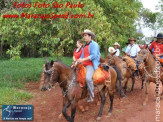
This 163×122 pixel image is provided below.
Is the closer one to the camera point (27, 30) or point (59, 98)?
point (27, 30)

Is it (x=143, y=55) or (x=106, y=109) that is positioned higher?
(x=143, y=55)

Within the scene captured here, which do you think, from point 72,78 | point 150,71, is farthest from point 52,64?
point 150,71

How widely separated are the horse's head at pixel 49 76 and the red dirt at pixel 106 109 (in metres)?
1.79

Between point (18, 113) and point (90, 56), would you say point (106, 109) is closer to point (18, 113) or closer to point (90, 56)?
point (90, 56)

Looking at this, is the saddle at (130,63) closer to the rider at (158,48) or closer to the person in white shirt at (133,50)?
the person in white shirt at (133,50)

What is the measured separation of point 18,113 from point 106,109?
10.4 feet

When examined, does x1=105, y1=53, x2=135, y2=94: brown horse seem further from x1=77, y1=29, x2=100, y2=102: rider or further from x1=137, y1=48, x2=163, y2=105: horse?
x1=77, y1=29, x2=100, y2=102: rider

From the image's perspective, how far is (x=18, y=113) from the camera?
20.1 ft

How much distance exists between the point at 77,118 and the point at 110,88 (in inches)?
62.3

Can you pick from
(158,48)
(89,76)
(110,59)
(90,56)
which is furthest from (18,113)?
(158,48)

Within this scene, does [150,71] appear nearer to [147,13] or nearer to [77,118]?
[77,118]

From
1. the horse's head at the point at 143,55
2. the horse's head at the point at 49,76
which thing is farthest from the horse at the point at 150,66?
the horse's head at the point at 49,76

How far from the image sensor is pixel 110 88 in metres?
6.79

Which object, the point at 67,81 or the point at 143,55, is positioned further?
the point at 143,55
